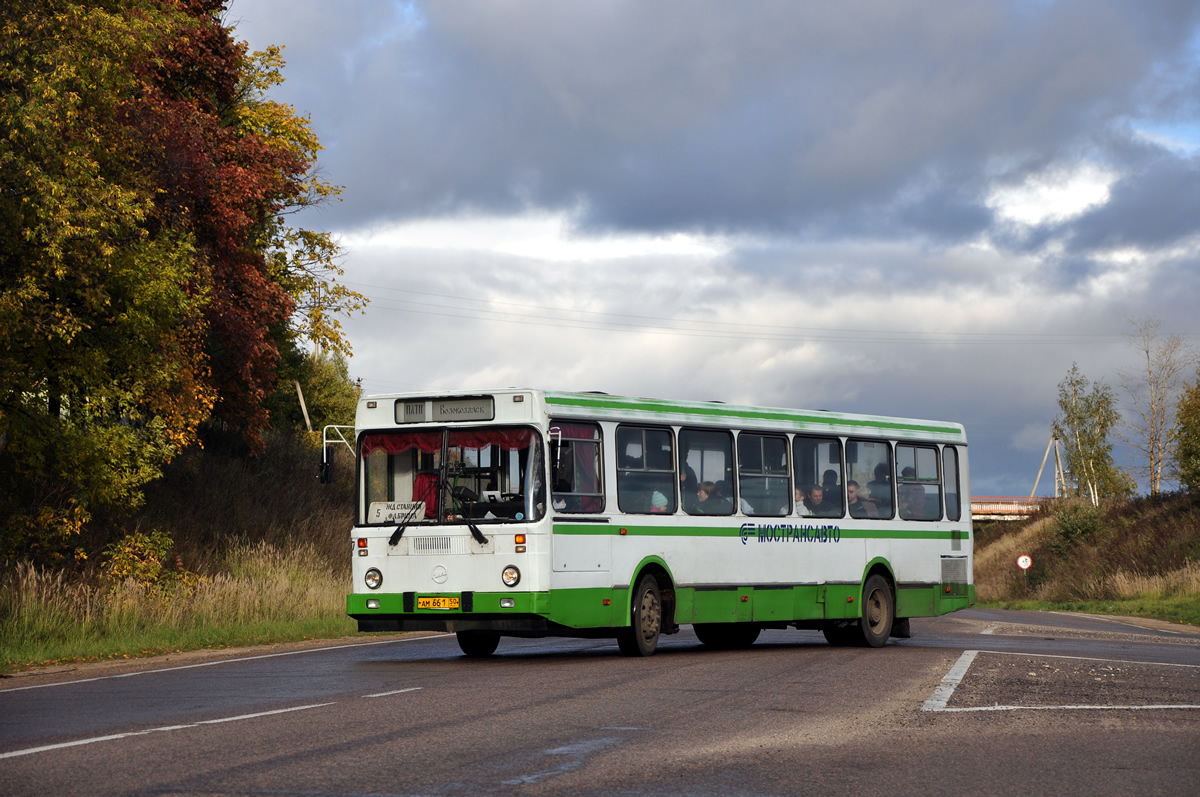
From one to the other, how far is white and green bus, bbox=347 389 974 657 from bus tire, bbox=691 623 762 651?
53 millimetres

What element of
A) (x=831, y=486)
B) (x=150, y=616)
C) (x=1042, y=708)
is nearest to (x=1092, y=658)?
(x=831, y=486)

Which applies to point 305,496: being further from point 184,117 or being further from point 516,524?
point 516,524

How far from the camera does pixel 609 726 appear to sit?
10125mm

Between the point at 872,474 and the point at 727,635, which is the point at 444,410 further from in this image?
the point at 872,474

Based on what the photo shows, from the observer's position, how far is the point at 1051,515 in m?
75.4

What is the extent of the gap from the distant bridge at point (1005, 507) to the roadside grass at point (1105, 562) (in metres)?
1.18

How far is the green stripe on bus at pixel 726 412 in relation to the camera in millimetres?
17094

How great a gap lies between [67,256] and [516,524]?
30.1 ft

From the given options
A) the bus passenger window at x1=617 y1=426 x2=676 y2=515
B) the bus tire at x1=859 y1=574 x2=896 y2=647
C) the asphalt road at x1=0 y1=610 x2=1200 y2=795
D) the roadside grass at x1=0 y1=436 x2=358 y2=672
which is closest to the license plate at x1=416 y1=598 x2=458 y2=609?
the asphalt road at x1=0 y1=610 x2=1200 y2=795

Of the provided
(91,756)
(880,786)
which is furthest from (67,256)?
(880,786)

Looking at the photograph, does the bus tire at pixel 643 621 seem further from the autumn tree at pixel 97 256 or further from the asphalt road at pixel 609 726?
the autumn tree at pixel 97 256

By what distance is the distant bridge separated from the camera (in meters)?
81.3

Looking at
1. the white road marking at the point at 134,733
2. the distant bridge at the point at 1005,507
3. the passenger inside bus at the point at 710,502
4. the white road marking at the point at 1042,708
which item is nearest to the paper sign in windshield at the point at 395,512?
the passenger inside bus at the point at 710,502

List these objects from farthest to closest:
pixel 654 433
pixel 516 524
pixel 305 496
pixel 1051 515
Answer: pixel 1051 515 → pixel 305 496 → pixel 654 433 → pixel 516 524
